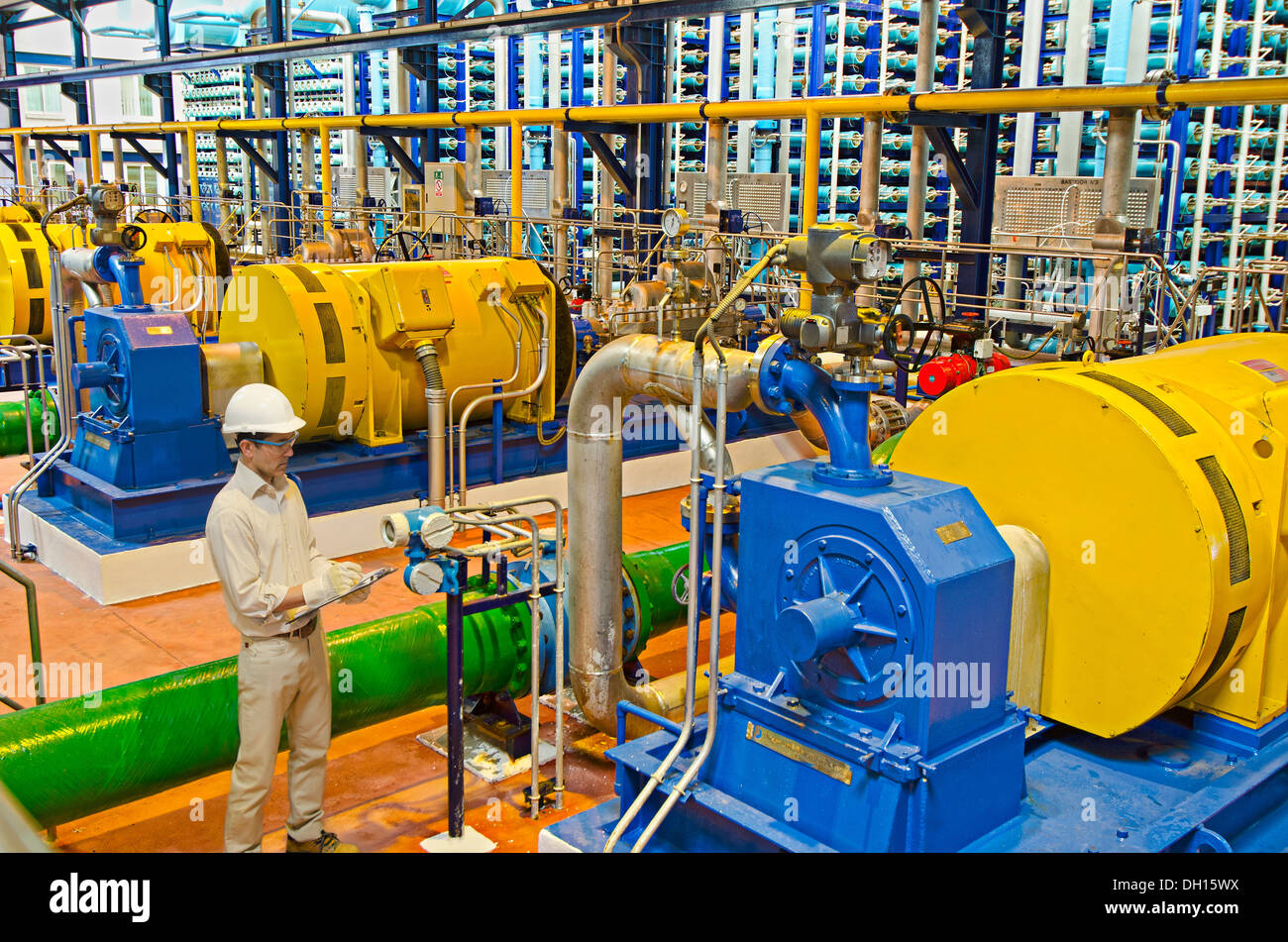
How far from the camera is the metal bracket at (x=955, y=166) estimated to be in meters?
8.84

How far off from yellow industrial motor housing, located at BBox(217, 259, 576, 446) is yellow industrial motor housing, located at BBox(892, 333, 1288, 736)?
409 centimetres

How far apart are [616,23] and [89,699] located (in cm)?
944

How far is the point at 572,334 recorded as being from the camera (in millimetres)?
8320

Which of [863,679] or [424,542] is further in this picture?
[424,542]

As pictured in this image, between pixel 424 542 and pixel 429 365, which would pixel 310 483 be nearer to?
pixel 429 365

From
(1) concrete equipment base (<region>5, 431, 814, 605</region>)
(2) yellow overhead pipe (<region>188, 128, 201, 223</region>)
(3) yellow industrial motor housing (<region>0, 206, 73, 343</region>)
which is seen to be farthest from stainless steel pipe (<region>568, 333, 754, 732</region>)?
(2) yellow overhead pipe (<region>188, 128, 201, 223</region>)

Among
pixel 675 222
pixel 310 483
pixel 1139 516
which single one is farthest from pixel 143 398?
pixel 1139 516

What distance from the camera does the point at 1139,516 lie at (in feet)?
11.1

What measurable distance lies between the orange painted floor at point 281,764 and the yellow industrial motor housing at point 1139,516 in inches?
72.4

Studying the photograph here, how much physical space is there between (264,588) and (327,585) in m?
0.18

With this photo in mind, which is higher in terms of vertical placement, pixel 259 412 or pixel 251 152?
pixel 251 152

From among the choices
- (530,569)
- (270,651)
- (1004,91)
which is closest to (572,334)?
(1004,91)

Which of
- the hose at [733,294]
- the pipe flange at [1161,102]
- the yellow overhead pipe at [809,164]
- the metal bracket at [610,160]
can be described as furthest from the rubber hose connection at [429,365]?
the metal bracket at [610,160]

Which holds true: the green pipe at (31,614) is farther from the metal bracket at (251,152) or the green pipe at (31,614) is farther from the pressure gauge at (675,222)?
the metal bracket at (251,152)
